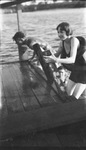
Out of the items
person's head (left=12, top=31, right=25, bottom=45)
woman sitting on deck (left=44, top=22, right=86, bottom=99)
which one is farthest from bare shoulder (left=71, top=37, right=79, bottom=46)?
person's head (left=12, top=31, right=25, bottom=45)

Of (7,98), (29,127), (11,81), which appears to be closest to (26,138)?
(29,127)

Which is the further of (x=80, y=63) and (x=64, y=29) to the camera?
(x=80, y=63)

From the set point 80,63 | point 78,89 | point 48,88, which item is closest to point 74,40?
point 80,63

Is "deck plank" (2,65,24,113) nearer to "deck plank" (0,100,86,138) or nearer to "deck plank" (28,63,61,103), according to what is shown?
"deck plank" (28,63,61,103)

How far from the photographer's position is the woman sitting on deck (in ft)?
9.37

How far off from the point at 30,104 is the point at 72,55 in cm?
80

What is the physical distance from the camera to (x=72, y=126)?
2195mm

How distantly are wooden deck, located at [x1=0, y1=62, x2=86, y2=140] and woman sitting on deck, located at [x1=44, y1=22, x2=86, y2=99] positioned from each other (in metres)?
0.28

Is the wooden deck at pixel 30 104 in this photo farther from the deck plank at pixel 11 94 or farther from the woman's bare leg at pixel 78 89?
the woman's bare leg at pixel 78 89

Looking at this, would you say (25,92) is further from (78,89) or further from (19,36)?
(19,36)

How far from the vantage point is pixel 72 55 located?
2.86 m

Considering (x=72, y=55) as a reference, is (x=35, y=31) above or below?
below

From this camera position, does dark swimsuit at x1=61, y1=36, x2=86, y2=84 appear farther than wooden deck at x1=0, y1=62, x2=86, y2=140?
Yes

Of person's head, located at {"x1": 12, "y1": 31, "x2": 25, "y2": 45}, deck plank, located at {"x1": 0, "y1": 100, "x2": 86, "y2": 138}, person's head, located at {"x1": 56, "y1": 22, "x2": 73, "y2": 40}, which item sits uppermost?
person's head, located at {"x1": 56, "y1": 22, "x2": 73, "y2": 40}
